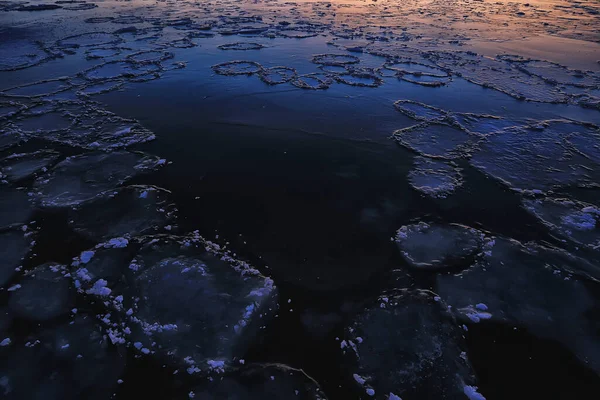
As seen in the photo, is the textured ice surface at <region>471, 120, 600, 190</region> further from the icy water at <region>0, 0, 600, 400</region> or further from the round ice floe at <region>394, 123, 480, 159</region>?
the round ice floe at <region>394, 123, 480, 159</region>

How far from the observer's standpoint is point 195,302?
320 cm

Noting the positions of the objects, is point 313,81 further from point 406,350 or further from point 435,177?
point 406,350

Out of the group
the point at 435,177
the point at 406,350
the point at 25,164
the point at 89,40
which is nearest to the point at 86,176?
the point at 25,164

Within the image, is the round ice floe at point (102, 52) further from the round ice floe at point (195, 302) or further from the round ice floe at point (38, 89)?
the round ice floe at point (195, 302)

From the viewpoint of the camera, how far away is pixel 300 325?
3049 millimetres

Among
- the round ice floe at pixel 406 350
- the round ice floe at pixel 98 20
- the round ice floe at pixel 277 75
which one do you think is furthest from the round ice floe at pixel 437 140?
the round ice floe at pixel 98 20

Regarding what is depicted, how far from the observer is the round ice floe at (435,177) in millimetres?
4836

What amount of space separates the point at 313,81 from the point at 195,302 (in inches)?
282

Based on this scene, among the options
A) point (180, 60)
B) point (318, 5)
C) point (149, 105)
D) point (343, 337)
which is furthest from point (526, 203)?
point (318, 5)

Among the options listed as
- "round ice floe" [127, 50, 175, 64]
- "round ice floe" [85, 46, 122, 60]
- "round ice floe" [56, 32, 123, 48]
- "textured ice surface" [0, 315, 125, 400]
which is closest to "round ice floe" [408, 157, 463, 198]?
"textured ice surface" [0, 315, 125, 400]

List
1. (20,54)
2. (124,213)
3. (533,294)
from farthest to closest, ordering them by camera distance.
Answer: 1. (20,54)
2. (124,213)
3. (533,294)

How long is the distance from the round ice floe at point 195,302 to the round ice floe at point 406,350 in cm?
95

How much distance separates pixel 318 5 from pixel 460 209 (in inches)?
858

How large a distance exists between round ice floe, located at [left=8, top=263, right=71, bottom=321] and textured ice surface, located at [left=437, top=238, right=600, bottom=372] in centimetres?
393
